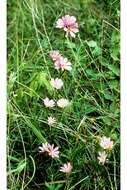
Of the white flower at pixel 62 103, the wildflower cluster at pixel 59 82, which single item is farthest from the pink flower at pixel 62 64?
the white flower at pixel 62 103

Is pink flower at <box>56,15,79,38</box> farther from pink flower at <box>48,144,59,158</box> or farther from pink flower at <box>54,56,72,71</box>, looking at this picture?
pink flower at <box>48,144,59,158</box>

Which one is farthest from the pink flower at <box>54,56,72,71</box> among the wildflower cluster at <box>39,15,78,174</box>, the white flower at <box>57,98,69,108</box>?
the white flower at <box>57,98,69,108</box>

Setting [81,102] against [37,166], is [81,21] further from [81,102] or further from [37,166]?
[37,166]

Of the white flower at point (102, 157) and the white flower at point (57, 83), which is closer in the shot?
the white flower at point (102, 157)

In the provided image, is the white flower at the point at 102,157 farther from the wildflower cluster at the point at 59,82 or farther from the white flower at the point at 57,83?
the white flower at the point at 57,83

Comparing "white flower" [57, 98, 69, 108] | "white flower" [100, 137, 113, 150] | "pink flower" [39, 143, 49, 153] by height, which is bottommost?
"pink flower" [39, 143, 49, 153]

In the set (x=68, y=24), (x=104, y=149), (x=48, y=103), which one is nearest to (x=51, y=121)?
(x=48, y=103)

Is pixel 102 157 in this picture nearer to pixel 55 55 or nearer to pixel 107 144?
pixel 107 144
